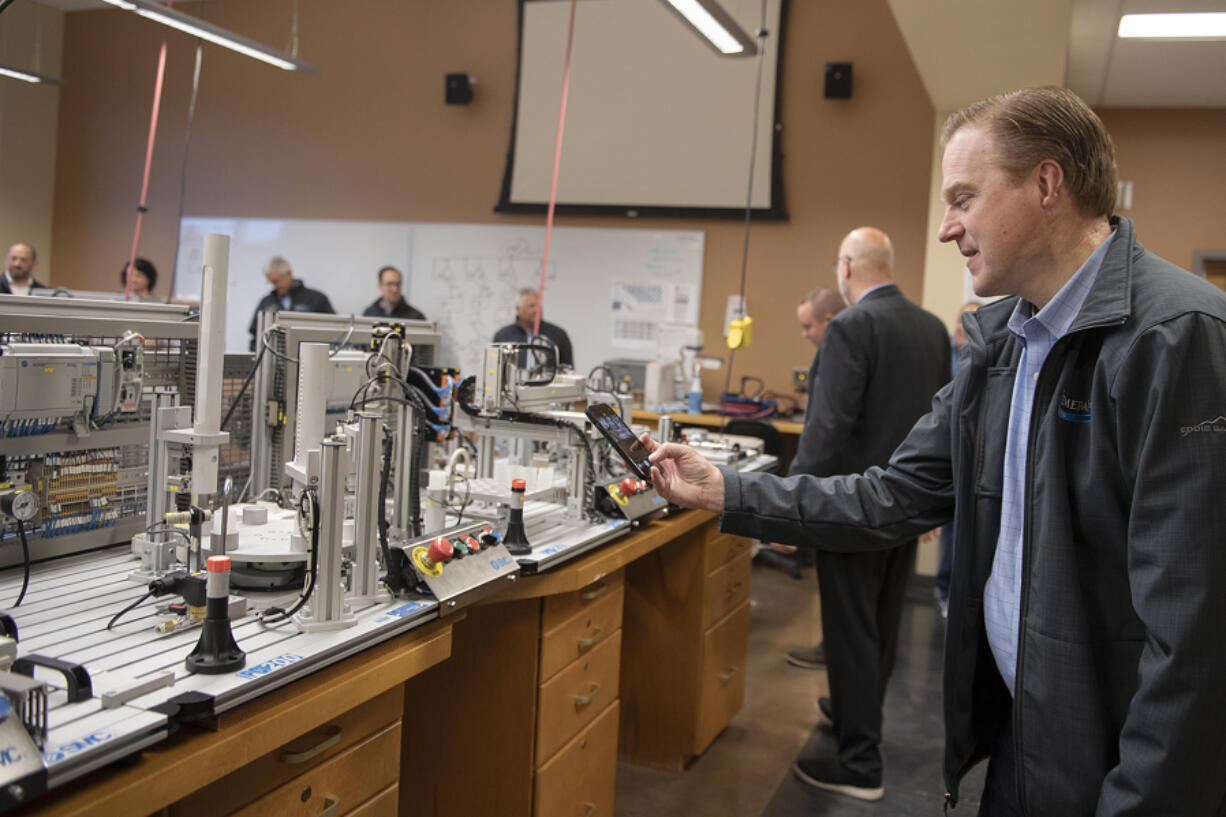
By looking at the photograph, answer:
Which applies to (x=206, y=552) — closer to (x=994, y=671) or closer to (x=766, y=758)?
(x=994, y=671)

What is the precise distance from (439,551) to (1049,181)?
1114mm

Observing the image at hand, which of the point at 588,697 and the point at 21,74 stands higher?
the point at 21,74

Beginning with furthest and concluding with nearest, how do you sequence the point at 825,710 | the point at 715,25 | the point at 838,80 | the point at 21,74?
1. the point at 838,80
2. the point at 21,74
3. the point at 715,25
4. the point at 825,710

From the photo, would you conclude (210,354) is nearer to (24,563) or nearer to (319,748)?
(24,563)

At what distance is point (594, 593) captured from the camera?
2.31 meters

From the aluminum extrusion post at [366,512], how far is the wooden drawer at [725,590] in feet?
5.01

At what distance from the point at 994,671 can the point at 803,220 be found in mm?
5141

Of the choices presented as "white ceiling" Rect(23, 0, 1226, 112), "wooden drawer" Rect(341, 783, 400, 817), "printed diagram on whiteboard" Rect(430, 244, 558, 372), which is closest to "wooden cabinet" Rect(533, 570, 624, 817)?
"wooden drawer" Rect(341, 783, 400, 817)

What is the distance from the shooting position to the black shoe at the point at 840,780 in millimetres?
2865

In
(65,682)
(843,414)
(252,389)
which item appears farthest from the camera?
(843,414)

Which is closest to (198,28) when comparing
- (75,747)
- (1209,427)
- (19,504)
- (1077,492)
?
(19,504)

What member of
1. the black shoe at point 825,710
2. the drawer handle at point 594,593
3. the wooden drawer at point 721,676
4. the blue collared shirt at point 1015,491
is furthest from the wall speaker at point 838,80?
the blue collared shirt at point 1015,491

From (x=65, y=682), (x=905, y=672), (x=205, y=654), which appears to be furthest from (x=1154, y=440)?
(x=905, y=672)

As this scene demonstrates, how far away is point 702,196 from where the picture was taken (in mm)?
6391
